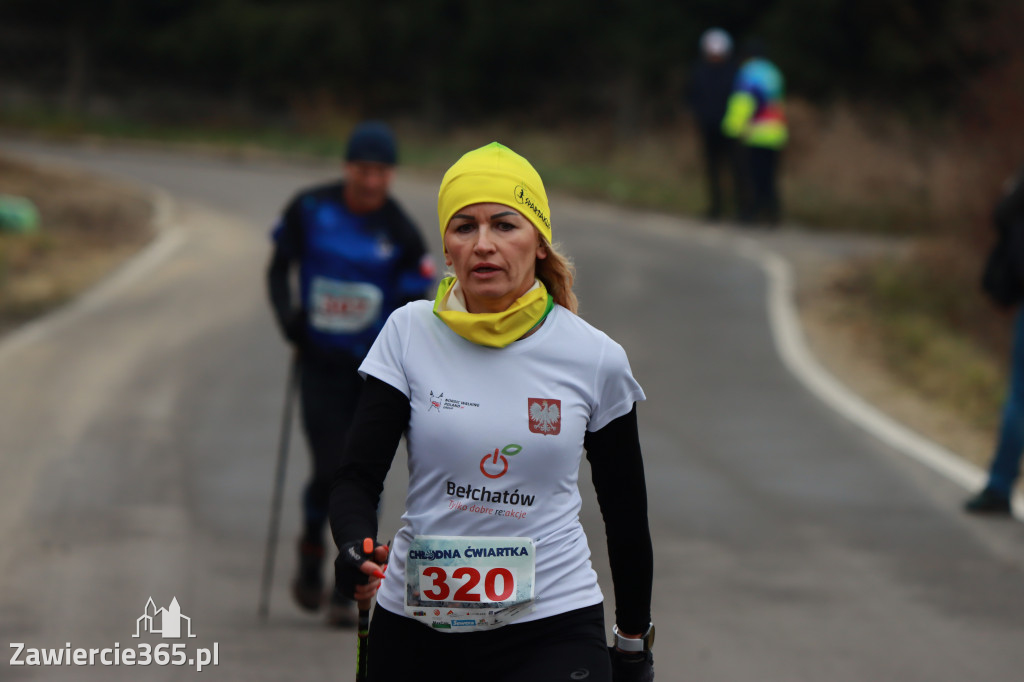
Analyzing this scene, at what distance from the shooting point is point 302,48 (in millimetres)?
39875

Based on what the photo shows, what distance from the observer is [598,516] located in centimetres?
883

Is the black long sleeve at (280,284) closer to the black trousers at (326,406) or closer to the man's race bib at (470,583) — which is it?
the black trousers at (326,406)

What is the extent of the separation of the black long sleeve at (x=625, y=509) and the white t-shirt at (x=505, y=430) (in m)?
0.06

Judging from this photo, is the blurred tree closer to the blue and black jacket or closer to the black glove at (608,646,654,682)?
the blue and black jacket

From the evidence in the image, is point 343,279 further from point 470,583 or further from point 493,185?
point 470,583

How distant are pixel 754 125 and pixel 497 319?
18.0 metres

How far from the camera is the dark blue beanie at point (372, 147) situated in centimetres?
643

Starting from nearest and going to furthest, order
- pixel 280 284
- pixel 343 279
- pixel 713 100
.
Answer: pixel 343 279 < pixel 280 284 < pixel 713 100

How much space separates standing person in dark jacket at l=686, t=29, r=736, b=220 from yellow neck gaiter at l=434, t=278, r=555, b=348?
18.2m

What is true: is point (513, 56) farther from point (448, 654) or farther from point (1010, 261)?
point (448, 654)

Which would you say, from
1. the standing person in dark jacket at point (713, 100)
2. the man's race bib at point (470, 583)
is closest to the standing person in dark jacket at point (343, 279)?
the man's race bib at point (470, 583)

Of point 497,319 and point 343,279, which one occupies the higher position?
point 343,279

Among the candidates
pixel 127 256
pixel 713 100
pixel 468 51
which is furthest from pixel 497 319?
pixel 468 51

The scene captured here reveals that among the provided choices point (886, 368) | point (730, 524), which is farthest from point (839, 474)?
point (886, 368)
